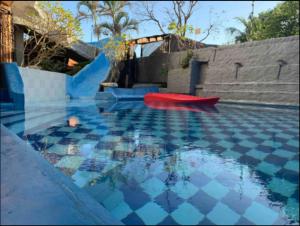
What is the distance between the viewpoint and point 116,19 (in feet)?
53.0

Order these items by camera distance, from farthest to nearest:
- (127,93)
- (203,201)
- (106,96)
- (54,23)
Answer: (127,93)
(106,96)
(54,23)
(203,201)

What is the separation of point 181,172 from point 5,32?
7.49 meters

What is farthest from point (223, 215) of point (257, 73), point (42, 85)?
point (257, 73)

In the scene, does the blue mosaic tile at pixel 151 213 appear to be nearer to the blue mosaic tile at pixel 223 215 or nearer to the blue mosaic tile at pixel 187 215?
the blue mosaic tile at pixel 187 215

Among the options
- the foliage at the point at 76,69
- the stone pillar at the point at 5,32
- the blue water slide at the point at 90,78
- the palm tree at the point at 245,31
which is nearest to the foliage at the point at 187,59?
the blue water slide at the point at 90,78

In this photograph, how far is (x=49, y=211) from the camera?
108cm

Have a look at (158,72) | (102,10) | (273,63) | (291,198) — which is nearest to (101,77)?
(158,72)

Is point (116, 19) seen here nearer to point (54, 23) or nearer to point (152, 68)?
point (152, 68)

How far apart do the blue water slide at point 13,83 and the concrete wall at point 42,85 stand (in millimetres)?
1044

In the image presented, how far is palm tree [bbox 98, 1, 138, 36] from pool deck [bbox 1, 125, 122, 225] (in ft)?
51.6

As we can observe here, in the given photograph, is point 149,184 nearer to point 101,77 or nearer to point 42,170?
point 42,170

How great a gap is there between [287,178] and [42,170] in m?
1.98

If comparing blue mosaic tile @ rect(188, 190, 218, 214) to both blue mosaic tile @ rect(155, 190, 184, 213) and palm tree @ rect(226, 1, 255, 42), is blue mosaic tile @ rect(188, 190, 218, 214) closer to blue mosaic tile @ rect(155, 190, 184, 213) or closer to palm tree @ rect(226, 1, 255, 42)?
blue mosaic tile @ rect(155, 190, 184, 213)

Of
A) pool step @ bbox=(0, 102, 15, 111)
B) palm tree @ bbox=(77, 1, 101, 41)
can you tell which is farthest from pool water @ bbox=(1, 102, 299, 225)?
palm tree @ bbox=(77, 1, 101, 41)
